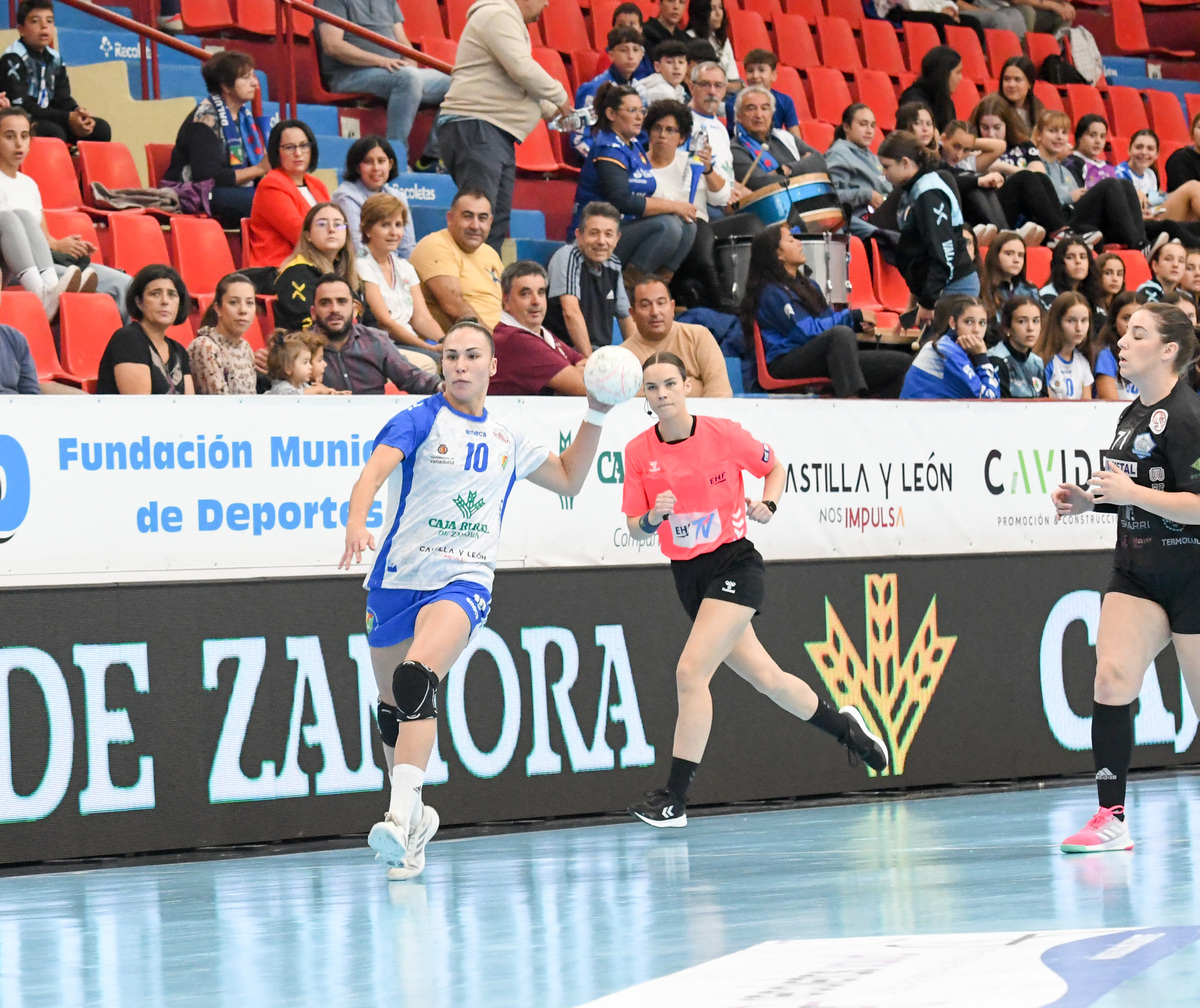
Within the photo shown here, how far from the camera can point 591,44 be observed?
16.2 metres

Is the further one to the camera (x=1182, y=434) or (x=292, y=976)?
(x=1182, y=434)

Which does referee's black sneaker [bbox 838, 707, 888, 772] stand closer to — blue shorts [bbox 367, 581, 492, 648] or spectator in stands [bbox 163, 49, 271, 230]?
blue shorts [bbox 367, 581, 492, 648]

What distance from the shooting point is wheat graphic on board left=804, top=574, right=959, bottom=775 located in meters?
9.97

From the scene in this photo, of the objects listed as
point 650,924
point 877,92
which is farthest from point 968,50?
point 650,924

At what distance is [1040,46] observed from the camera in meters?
20.4

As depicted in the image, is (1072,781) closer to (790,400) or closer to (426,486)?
(790,400)

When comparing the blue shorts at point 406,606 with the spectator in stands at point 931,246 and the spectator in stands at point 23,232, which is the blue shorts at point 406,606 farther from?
the spectator in stands at point 931,246

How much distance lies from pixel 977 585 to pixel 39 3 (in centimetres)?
685

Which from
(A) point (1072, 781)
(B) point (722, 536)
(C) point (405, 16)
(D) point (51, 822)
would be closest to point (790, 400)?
(B) point (722, 536)

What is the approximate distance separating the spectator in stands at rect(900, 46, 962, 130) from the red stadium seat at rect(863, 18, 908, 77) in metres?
2.35

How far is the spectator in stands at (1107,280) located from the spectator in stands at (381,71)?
5.09 m

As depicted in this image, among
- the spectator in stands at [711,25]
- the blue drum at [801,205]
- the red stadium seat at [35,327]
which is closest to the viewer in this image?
the red stadium seat at [35,327]

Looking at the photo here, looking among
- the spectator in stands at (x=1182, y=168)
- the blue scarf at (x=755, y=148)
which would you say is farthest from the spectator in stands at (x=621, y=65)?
the spectator in stands at (x=1182, y=168)

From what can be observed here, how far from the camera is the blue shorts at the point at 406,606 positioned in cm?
705
